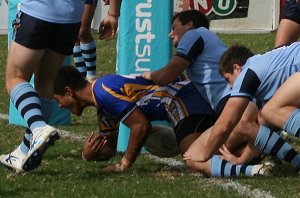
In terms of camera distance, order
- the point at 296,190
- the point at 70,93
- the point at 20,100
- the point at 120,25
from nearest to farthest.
A: the point at 296,190 → the point at 20,100 → the point at 70,93 → the point at 120,25

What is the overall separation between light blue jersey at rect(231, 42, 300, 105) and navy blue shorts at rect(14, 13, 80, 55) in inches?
45.9

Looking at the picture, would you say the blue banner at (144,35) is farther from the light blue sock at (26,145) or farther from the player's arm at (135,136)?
the light blue sock at (26,145)

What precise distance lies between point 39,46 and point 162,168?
1.29 m

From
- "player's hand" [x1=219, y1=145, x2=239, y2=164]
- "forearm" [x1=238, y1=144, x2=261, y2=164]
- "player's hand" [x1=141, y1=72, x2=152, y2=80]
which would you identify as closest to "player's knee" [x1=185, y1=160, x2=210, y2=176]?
"player's hand" [x1=219, y1=145, x2=239, y2=164]

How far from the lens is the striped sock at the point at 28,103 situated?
260 inches

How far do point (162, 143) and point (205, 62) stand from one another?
2.25ft

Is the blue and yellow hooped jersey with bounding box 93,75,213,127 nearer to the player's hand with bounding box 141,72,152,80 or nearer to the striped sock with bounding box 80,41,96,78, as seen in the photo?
the player's hand with bounding box 141,72,152,80

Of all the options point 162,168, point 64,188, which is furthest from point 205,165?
point 64,188

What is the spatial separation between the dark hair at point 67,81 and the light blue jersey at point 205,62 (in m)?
0.68

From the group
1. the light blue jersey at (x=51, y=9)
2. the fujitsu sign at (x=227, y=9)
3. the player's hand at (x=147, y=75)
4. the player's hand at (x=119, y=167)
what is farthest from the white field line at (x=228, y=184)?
the fujitsu sign at (x=227, y=9)

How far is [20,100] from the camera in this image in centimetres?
670

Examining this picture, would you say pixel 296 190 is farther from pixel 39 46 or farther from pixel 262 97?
pixel 39 46

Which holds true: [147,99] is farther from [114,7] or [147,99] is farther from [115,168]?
[114,7]

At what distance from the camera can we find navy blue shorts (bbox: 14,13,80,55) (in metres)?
6.68
